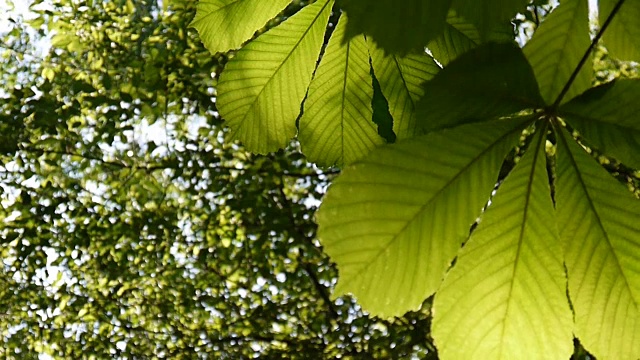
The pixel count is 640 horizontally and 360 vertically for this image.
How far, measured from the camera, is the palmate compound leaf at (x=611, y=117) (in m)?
0.56

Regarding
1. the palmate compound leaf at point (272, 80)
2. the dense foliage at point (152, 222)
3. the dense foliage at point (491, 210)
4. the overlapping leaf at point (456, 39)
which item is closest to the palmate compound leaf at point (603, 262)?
the dense foliage at point (491, 210)

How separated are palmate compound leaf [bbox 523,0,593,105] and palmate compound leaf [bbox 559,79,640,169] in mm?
71

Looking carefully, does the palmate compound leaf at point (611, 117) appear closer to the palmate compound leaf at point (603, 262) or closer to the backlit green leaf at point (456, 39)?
the palmate compound leaf at point (603, 262)

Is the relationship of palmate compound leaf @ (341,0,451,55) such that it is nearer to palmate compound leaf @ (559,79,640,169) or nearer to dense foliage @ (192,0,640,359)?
dense foliage @ (192,0,640,359)

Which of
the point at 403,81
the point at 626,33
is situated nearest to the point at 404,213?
the point at 403,81

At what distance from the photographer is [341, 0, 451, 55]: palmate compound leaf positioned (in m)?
0.45

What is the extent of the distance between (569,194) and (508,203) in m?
0.06

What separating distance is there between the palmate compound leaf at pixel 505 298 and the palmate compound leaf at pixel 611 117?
0.10 m

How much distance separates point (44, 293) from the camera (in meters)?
5.78

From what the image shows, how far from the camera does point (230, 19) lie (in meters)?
0.83

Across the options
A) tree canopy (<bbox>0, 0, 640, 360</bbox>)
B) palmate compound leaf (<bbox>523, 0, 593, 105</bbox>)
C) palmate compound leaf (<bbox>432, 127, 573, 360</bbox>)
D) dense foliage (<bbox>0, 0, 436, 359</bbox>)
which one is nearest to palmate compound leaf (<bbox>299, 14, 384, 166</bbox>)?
tree canopy (<bbox>0, 0, 640, 360</bbox>)

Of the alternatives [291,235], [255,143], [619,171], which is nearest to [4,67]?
[291,235]

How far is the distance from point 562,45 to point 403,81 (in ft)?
0.64

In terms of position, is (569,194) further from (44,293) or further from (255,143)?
(44,293)
